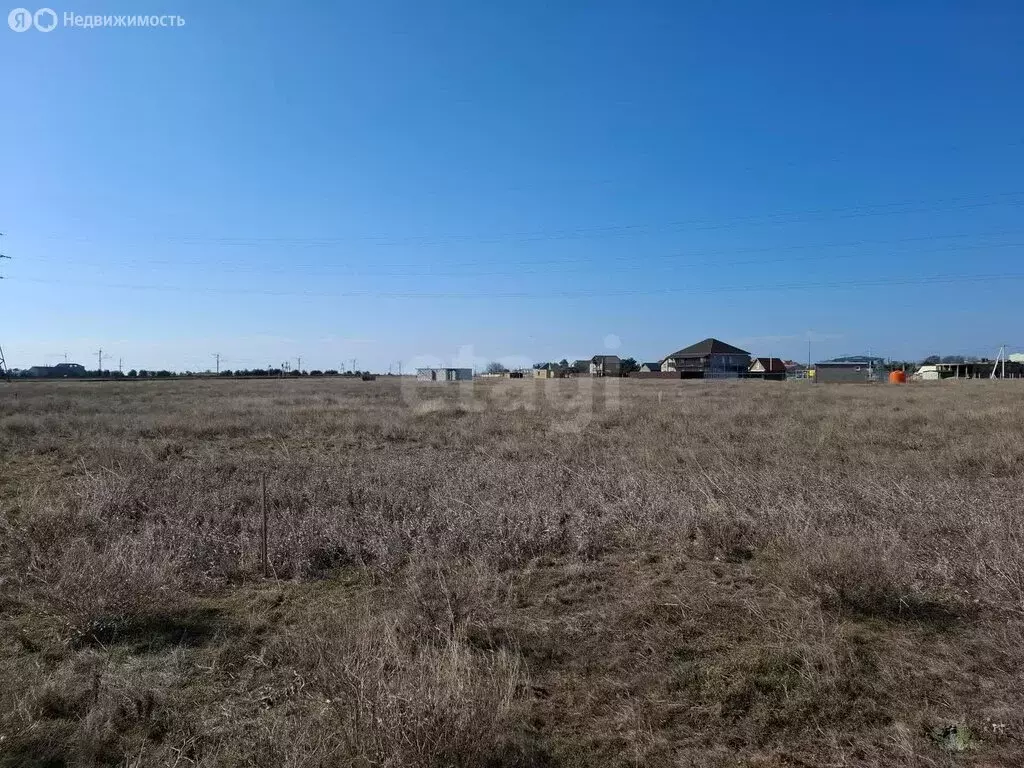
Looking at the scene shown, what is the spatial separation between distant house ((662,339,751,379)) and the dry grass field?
77602mm

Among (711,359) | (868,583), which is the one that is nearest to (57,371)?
(711,359)

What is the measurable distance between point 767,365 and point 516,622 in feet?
302

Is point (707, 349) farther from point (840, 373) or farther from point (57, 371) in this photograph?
point (57, 371)

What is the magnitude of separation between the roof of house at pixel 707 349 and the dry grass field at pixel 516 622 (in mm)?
86365

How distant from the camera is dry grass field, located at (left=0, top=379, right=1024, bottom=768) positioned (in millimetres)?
2668

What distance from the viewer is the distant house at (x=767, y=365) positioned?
8600 centimetres

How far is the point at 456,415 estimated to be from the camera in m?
19.9

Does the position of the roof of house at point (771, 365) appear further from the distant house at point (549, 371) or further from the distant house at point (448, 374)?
the distant house at point (448, 374)

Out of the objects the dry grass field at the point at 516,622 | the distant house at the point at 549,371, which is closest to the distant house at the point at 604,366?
the distant house at the point at 549,371

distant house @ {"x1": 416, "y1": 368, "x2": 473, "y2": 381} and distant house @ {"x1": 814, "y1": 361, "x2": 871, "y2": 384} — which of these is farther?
distant house @ {"x1": 814, "y1": 361, "x2": 871, "y2": 384}

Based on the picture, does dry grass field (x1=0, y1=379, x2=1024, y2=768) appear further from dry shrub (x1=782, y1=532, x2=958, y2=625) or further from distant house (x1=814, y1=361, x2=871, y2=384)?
distant house (x1=814, y1=361, x2=871, y2=384)

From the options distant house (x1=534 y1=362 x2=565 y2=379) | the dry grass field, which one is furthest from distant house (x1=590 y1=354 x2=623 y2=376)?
the dry grass field

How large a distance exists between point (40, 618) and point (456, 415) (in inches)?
624

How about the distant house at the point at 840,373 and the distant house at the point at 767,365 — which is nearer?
the distant house at the point at 840,373
